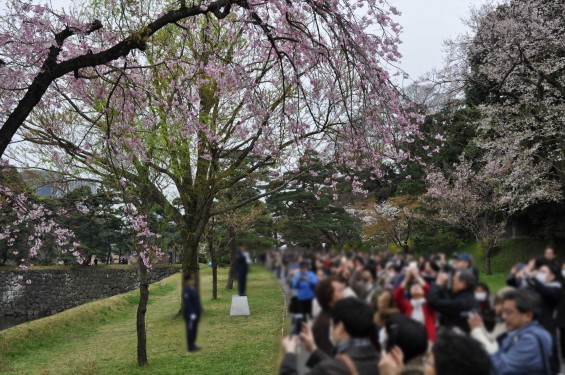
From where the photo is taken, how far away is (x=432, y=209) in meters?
2.70

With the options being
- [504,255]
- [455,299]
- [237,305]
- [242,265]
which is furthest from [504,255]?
[237,305]

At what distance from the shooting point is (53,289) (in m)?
40.1

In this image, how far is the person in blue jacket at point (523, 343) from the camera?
57.9 inches

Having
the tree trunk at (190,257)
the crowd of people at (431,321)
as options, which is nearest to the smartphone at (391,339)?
the crowd of people at (431,321)

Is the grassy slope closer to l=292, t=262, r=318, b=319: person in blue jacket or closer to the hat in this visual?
the hat

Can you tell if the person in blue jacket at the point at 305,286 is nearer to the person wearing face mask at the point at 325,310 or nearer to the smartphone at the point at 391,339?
the person wearing face mask at the point at 325,310

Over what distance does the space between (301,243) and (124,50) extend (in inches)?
187

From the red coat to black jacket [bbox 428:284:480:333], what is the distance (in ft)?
0.08

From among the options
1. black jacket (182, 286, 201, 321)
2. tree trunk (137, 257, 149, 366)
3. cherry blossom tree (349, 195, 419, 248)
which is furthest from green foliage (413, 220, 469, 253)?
tree trunk (137, 257, 149, 366)

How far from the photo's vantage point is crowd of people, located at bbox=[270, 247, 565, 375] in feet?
4.90

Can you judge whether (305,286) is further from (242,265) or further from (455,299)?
(455,299)

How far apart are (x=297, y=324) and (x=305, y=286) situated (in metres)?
0.16

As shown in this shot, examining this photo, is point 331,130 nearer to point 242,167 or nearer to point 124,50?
point 242,167

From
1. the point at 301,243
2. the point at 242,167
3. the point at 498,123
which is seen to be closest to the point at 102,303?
the point at 242,167
